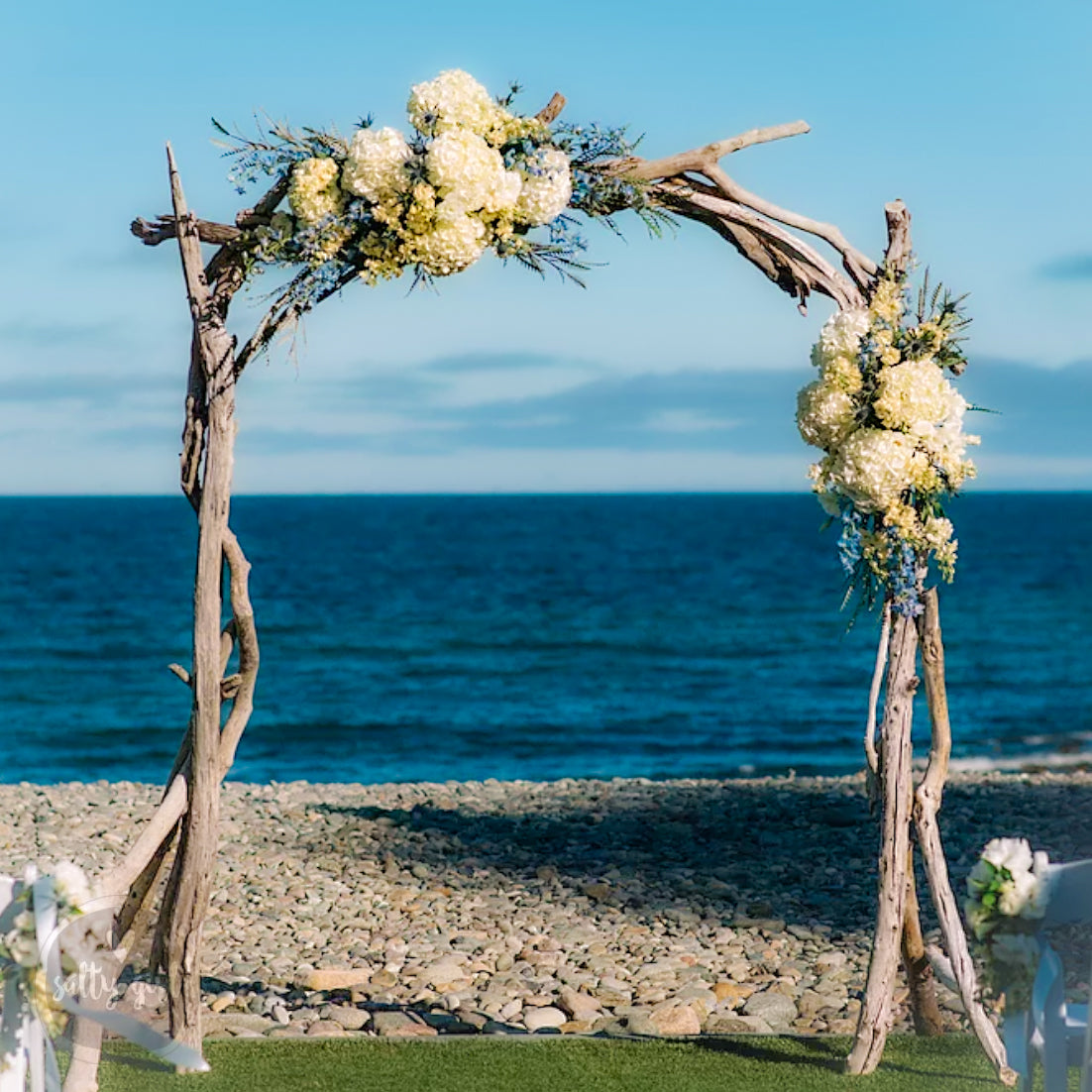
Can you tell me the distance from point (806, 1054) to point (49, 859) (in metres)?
5.14

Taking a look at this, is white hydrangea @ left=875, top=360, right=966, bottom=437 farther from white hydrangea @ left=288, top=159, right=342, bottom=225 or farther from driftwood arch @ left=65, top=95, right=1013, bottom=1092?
white hydrangea @ left=288, top=159, right=342, bottom=225

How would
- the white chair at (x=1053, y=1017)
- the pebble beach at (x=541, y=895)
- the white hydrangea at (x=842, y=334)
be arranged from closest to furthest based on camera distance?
1. the white chair at (x=1053, y=1017)
2. the white hydrangea at (x=842, y=334)
3. the pebble beach at (x=541, y=895)

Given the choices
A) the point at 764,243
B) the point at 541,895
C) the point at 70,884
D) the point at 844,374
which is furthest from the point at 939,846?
the point at 541,895

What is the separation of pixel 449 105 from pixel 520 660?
21.9m

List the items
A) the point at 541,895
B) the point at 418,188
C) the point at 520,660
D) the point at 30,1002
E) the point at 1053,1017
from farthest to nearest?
the point at 520,660 → the point at 541,895 → the point at 418,188 → the point at 1053,1017 → the point at 30,1002

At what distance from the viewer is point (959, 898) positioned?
7.18m

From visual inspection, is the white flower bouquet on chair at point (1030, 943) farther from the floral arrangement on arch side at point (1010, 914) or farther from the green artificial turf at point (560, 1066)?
the green artificial turf at point (560, 1066)

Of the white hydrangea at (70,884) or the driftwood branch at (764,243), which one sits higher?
the driftwood branch at (764,243)

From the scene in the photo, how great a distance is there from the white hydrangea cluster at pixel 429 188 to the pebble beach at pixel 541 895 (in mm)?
2753

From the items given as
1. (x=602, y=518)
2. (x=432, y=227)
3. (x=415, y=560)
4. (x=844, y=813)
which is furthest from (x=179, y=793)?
(x=602, y=518)

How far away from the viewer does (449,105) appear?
411 centimetres

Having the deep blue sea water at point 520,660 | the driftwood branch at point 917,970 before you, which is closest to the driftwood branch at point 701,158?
the driftwood branch at point 917,970

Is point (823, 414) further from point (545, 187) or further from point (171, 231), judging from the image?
point (171, 231)

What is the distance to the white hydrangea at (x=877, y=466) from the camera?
4.16 metres
